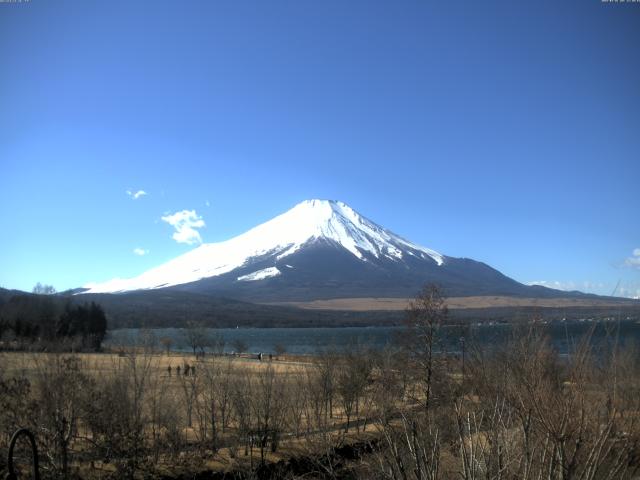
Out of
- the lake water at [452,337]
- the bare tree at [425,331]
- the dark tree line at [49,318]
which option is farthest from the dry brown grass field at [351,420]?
the dark tree line at [49,318]

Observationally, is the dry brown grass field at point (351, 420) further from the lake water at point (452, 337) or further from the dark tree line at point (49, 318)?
the dark tree line at point (49, 318)

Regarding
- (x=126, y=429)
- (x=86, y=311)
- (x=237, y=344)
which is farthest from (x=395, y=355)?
(x=86, y=311)

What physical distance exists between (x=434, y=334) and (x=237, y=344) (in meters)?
58.7

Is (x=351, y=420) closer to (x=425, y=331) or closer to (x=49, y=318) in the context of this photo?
(x=425, y=331)

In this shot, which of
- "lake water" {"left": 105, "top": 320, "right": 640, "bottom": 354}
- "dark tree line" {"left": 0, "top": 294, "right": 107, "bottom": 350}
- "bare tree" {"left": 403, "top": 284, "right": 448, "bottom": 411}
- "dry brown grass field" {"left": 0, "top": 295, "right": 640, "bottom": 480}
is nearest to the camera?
"dry brown grass field" {"left": 0, "top": 295, "right": 640, "bottom": 480}

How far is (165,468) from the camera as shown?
1759cm

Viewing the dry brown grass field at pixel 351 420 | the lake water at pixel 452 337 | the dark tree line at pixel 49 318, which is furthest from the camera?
the dark tree line at pixel 49 318

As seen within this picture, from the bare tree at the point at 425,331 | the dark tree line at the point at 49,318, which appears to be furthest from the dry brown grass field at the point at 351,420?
the dark tree line at the point at 49,318

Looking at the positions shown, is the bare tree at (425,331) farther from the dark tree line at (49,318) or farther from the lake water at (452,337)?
the dark tree line at (49,318)

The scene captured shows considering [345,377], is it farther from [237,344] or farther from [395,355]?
[237,344]

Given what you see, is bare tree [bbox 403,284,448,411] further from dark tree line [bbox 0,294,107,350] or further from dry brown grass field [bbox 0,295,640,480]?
dark tree line [bbox 0,294,107,350]

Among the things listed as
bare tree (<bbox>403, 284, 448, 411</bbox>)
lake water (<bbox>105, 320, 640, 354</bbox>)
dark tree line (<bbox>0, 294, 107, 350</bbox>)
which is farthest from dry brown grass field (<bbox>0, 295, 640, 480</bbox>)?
dark tree line (<bbox>0, 294, 107, 350</bbox>)

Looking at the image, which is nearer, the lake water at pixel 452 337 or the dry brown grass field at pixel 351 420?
the dry brown grass field at pixel 351 420

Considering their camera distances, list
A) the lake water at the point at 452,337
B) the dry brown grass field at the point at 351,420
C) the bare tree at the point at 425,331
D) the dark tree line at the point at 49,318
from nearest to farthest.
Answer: the dry brown grass field at the point at 351,420 → the lake water at the point at 452,337 → the bare tree at the point at 425,331 → the dark tree line at the point at 49,318
